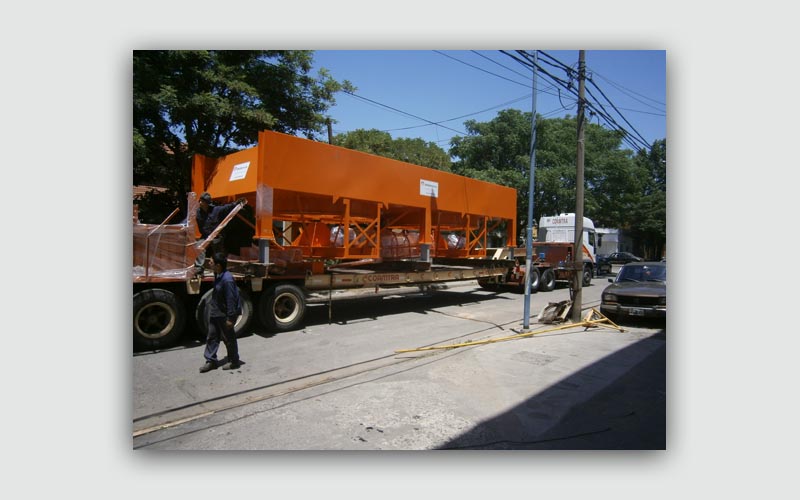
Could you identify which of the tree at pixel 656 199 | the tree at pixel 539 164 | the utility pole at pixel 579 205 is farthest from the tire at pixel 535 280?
the utility pole at pixel 579 205

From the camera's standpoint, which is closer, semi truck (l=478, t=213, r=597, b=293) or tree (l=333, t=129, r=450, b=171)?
semi truck (l=478, t=213, r=597, b=293)

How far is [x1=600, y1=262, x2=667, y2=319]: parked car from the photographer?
26.8ft

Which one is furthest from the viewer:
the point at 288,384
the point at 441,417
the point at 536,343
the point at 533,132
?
the point at 533,132

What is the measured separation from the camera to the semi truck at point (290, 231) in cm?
632

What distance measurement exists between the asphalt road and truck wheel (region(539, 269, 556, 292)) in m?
7.70

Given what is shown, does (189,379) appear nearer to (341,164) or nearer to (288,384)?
(288,384)

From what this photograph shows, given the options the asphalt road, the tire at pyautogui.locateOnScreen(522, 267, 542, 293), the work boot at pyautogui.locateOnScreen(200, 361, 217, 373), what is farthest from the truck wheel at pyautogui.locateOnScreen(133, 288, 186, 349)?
the tire at pyautogui.locateOnScreen(522, 267, 542, 293)

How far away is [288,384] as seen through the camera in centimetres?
502

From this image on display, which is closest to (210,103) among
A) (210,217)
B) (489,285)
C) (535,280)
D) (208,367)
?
(210,217)

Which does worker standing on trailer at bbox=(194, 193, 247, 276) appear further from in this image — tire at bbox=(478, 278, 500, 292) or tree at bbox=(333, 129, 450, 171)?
tree at bbox=(333, 129, 450, 171)

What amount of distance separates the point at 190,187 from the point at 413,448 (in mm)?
7109

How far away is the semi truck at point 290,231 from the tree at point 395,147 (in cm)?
1037

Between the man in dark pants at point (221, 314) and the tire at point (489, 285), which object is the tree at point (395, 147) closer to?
the tire at point (489, 285)
